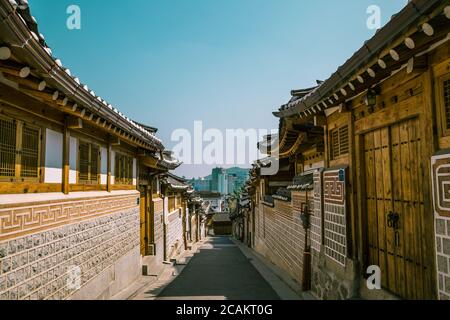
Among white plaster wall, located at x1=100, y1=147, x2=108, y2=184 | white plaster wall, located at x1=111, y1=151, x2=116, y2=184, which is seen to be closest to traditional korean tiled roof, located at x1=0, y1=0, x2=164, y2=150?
white plaster wall, located at x1=100, y1=147, x2=108, y2=184

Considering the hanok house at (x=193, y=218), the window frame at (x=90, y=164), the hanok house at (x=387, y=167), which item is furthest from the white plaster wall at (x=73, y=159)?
the hanok house at (x=193, y=218)

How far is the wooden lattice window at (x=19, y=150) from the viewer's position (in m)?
5.01

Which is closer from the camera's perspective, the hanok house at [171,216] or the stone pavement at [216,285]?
the stone pavement at [216,285]

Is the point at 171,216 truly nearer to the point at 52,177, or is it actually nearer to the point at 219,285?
the point at 219,285

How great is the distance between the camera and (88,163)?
8406 millimetres

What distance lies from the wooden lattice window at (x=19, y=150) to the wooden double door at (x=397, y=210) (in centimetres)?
571

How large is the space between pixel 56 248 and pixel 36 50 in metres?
3.86

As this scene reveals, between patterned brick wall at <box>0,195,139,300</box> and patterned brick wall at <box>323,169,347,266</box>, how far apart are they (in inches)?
216

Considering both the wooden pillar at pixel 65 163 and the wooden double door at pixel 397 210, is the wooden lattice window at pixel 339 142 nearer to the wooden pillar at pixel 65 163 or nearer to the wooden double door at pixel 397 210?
the wooden double door at pixel 397 210

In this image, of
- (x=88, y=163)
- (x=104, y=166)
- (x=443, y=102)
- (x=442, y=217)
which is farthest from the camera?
(x=104, y=166)

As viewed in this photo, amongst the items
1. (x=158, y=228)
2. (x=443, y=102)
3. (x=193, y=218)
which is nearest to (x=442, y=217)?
(x=443, y=102)
